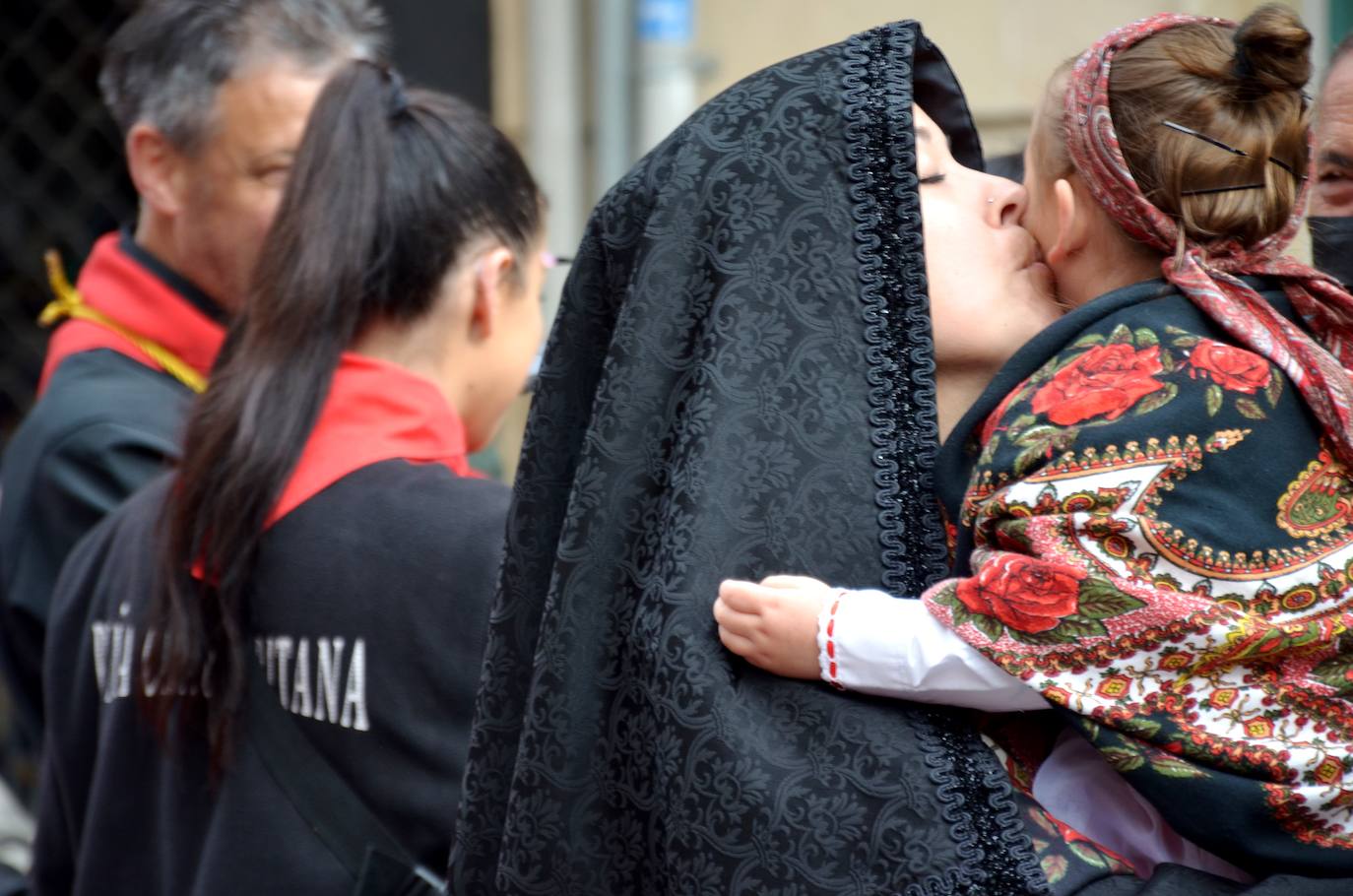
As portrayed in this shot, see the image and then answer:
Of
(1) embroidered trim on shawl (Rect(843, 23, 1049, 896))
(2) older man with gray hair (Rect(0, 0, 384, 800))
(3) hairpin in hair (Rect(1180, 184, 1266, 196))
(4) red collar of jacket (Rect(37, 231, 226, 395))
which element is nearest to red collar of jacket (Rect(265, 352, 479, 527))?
(2) older man with gray hair (Rect(0, 0, 384, 800))

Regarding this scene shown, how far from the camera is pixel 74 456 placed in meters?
2.75

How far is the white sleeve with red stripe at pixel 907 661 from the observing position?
1411mm

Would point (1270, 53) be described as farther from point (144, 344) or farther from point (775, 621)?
point (144, 344)

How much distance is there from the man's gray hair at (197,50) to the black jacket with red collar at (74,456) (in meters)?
0.44

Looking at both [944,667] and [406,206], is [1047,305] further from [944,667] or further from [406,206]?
[406,206]

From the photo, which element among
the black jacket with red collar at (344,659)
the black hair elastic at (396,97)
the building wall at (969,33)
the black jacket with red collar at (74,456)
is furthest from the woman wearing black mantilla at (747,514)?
the building wall at (969,33)

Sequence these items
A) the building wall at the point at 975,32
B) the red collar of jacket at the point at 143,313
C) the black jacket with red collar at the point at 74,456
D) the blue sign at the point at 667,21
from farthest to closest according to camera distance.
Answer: the blue sign at the point at 667,21
the building wall at the point at 975,32
the red collar of jacket at the point at 143,313
the black jacket with red collar at the point at 74,456

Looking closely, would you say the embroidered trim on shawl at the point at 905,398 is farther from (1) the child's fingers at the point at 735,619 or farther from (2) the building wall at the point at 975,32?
(2) the building wall at the point at 975,32

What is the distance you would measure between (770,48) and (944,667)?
3688 mm

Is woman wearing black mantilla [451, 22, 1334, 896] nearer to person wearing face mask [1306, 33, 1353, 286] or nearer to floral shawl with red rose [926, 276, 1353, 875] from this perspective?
floral shawl with red rose [926, 276, 1353, 875]

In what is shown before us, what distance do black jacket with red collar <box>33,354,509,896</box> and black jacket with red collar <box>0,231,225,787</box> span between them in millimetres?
538

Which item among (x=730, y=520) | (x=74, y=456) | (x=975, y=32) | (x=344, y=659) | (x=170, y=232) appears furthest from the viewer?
(x=975, y=32)

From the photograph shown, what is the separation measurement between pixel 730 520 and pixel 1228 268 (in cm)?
54

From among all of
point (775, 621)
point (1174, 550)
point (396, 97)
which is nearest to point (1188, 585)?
point (1174, 550)
